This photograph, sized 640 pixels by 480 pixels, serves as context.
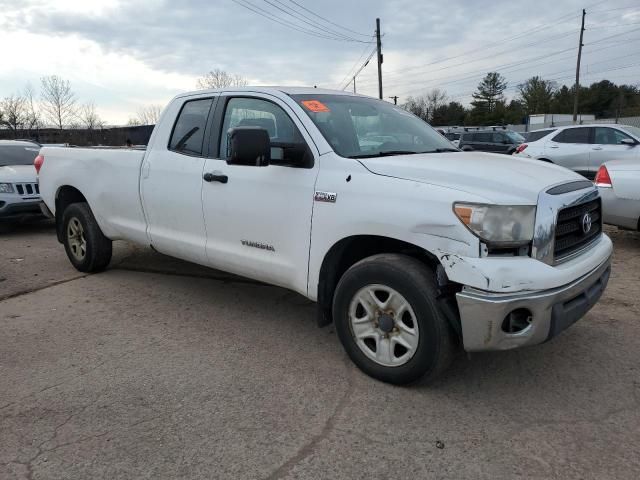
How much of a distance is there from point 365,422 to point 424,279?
0.86 meters

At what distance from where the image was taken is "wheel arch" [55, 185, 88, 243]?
238 inches

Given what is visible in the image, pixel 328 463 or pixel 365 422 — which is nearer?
pixel 328 463

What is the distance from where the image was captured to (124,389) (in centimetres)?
329


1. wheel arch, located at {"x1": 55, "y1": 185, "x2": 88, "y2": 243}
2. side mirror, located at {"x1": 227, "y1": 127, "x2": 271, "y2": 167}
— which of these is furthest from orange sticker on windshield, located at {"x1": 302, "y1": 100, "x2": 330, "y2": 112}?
wheel arch, located at {"x1": 55, "y1": 185, "x2": 88, "y2": 243}

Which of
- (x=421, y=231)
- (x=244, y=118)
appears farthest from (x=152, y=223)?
(x=421, y=231)

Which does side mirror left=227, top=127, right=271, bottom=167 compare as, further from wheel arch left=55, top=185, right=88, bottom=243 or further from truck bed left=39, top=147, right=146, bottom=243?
wheel arch left=55, top=185, right=88, bottom=243

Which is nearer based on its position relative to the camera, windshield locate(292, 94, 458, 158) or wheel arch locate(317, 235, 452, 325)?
wheel arch locate(317, 235, 452, 325)

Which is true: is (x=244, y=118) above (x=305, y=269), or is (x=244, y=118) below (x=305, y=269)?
above

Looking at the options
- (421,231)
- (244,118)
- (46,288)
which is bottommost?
(46,288)

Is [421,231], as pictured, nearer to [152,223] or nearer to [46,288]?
[152,223]

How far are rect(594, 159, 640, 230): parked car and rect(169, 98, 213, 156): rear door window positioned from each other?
4.58 meters

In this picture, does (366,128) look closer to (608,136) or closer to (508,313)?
(508,313)

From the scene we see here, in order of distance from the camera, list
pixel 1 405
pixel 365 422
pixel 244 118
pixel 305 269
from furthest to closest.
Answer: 1. pixel 244 118
2. pixel 305 269
3. pixel 1 405
4. pixel 365 422

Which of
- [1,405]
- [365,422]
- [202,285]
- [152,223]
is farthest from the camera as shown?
[202,285]
